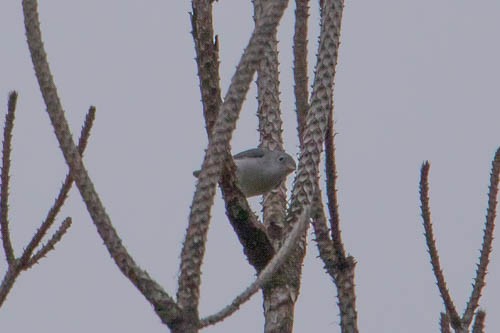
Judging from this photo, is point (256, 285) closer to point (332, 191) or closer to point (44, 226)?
point (44, 226)

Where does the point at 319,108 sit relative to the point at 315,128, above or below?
above

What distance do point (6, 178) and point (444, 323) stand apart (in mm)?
1846

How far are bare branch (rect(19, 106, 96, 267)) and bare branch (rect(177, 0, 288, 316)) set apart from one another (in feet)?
1.62

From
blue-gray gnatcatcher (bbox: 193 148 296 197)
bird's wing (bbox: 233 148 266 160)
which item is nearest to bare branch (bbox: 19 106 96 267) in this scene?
blue-gray gnatcatcher (bbox: 193 148 296 197)

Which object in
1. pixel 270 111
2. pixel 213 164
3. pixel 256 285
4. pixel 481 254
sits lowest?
pixel 256 285

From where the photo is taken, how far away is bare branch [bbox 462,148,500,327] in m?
4.08

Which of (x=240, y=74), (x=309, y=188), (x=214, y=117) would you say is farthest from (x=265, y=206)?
(x=240, y=74)

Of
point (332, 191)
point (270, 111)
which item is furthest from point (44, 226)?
point (270, 111)

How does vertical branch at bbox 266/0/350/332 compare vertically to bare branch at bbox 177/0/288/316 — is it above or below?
above

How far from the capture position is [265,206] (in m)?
5.46

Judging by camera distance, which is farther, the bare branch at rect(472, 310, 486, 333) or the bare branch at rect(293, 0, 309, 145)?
the bare branch at rect(293, 0, 309, 145)

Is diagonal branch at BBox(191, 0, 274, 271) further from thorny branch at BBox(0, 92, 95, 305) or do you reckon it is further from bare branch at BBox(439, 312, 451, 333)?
bare branch at BBox(439, 312, 451, 333)

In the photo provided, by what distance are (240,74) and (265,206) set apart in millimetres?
2518

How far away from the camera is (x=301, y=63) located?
4.85 meters
